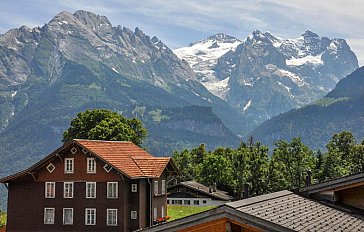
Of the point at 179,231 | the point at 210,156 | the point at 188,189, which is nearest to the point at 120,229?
the point at 179,231

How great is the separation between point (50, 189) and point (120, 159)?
6.96 m

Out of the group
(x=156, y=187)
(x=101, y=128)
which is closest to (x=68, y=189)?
(x=156, y=187)

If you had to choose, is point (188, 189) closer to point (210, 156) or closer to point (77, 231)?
point (210, 156)

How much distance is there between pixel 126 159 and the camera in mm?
55969

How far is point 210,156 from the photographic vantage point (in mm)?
103875

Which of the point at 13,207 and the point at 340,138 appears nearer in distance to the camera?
the point at 13,207

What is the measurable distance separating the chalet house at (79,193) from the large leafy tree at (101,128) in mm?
29743

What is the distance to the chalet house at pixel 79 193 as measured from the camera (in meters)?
53.1

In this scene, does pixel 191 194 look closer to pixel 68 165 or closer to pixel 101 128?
pixel 101 128

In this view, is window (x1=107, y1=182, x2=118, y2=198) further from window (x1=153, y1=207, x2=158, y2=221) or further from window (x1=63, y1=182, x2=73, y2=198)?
window (x1=153, y1=207, x2=158, y2=221)

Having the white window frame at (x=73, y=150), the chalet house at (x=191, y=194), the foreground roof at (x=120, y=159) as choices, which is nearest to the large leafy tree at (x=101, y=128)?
the chalet house at (x=191, y=194)

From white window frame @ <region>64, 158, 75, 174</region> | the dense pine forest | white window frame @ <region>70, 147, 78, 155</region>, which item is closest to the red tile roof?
white window frame @ <region>70, 147, 78, 155</region>

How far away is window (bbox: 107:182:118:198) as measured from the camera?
53.3m

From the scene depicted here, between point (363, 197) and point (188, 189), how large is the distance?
267 ft
